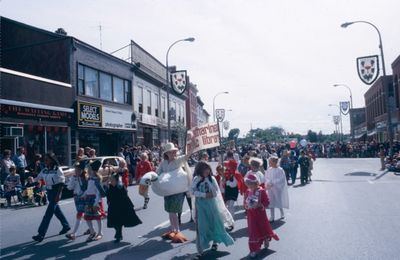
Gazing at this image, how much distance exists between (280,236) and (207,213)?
1.81 meters

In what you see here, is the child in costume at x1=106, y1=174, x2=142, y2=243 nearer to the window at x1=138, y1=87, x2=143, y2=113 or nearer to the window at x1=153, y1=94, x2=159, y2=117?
the window at x1=138, y1=87, x2=143, y2=113

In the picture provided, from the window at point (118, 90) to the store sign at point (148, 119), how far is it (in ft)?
11.6

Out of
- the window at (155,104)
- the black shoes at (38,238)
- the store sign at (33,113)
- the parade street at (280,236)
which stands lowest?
the parade street at (280,236)

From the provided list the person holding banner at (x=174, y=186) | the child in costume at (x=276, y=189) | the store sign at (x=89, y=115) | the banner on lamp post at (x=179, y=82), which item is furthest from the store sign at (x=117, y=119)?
the person holding banner at (x=174, y=186)

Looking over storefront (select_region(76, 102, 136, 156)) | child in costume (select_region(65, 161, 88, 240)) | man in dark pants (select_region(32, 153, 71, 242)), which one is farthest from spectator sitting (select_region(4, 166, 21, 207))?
storefront (select_region(76, 102, 136, 156))

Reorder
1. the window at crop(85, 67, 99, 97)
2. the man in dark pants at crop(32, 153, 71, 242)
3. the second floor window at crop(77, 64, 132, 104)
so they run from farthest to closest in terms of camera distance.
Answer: the window at crop(85, 67, 99, 97) → the second floor window at crop(77, 64, 132, 104) → the man in dark pants at crop(32, 153, 71, 242)

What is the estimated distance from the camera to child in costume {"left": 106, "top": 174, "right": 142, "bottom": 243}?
24.2ft

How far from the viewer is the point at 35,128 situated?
19.2 meters

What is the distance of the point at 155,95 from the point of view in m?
36.1

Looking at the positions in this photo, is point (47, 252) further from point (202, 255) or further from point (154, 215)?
point (154, 215)

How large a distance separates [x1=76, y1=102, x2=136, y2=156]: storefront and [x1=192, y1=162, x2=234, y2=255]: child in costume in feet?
57.0

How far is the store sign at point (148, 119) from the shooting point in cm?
3216

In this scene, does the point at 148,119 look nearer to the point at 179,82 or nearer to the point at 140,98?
the point at 140,98

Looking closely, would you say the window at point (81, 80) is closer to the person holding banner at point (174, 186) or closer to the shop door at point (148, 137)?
the shop door at point (148, 137)
